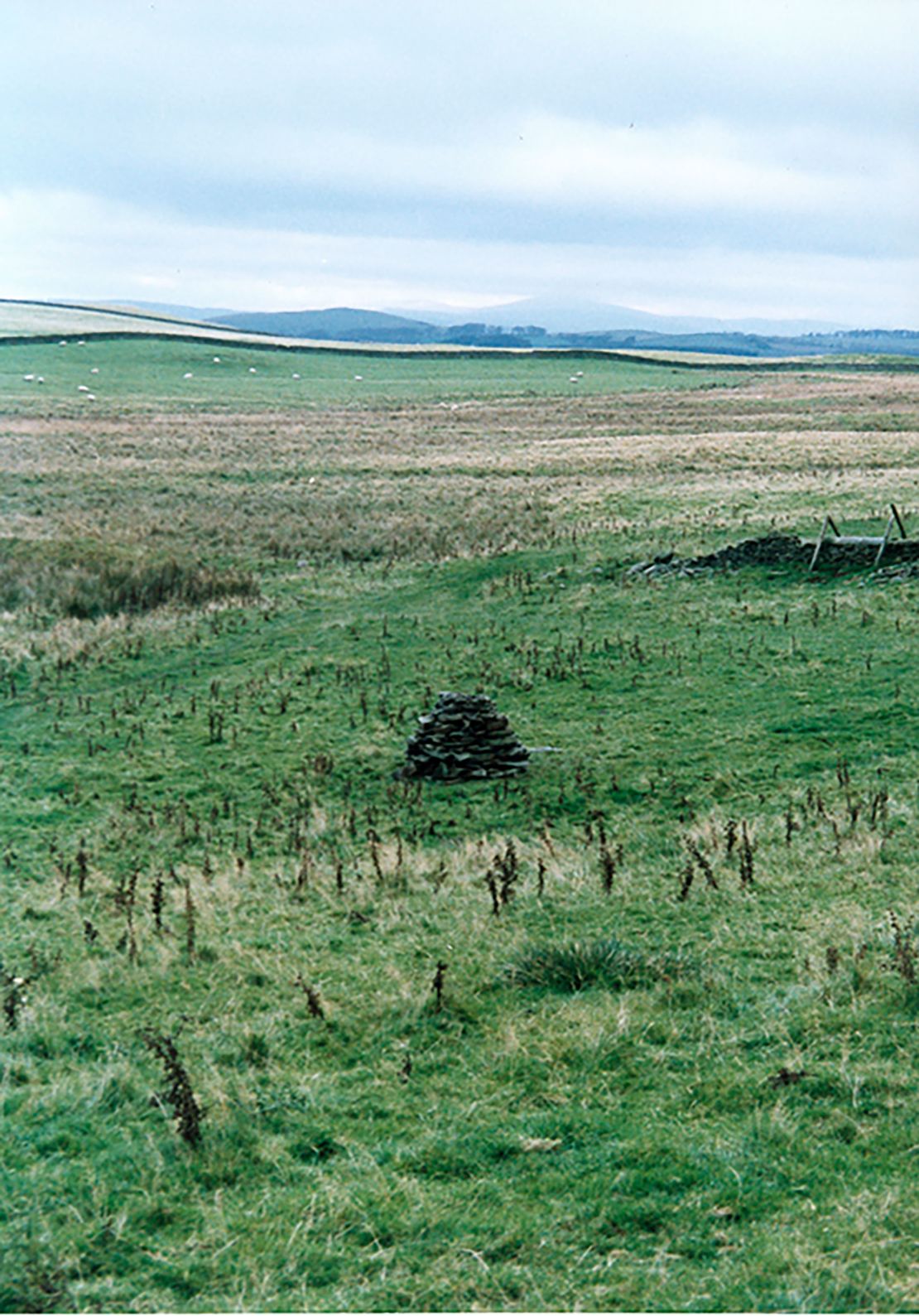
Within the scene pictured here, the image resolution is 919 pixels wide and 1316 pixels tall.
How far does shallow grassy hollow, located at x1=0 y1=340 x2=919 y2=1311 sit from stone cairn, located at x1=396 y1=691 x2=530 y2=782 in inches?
15.0

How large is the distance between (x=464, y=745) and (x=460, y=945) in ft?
21.2

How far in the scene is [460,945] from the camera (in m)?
10.3

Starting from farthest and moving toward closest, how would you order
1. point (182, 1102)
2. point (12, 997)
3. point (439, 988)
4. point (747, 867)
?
point (747, 867) < point (12, 997) < point (439, 988) < point (182, 1102)

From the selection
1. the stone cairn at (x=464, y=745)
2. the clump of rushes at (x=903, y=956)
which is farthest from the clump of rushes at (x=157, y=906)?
the clump of rushes at (x=903, y=956)

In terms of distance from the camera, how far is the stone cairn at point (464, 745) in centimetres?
1652

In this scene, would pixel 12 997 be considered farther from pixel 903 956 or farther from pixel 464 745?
pixel 464 745

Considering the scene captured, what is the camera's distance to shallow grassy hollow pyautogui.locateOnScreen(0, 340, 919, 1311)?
241 inches

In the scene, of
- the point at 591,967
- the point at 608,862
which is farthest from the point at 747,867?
the point at 591,967

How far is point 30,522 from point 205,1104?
3553 centimetres

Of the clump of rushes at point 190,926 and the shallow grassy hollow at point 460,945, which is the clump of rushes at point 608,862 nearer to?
the shallow grassy hollow at point 460,945

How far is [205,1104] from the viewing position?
758 cm

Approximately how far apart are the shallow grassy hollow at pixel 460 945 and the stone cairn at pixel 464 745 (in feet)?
1.25

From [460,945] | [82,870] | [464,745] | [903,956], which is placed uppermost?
[903,956]

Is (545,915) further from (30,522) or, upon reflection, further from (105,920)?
(30,522)
